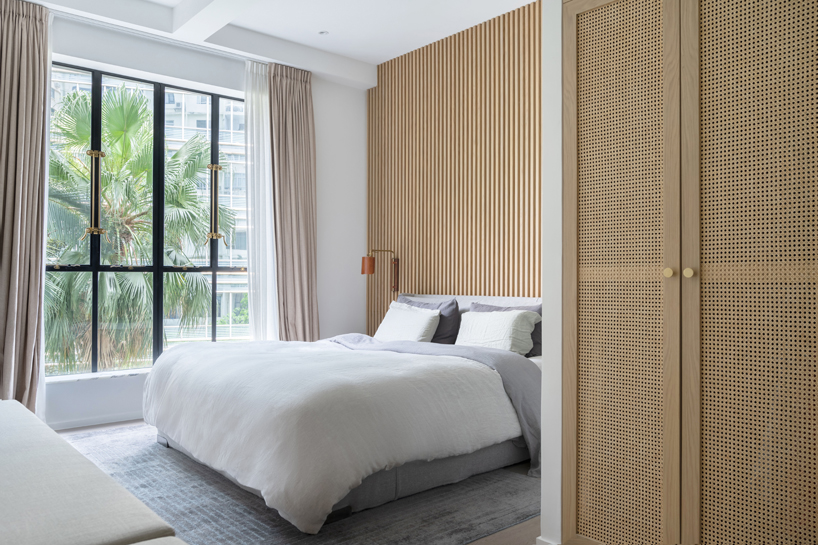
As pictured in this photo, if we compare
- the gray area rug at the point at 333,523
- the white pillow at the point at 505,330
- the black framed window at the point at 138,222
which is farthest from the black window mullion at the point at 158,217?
the white pillow at the point at 505,330

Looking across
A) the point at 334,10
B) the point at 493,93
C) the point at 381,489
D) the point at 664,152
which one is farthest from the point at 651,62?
the point at 334,10

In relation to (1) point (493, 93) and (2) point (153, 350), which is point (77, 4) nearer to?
(2) point (153, 350)

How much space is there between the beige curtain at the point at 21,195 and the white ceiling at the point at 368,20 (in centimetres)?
106

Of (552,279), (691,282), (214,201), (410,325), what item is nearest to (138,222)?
(214,201)

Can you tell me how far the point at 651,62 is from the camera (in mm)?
2086

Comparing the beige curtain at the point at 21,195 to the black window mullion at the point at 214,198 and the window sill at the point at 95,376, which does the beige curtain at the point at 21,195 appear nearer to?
the window sill at the point at 95,376

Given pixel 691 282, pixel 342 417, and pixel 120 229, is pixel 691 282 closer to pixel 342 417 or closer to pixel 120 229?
pixel 342 417

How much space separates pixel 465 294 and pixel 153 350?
2.69 m

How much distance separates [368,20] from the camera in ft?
16.2

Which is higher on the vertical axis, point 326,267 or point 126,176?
point 126,176

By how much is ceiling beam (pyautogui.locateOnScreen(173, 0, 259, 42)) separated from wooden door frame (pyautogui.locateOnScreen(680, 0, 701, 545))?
2992mm

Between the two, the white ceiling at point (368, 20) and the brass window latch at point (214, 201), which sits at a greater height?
the white ceiling at point (368, 20)

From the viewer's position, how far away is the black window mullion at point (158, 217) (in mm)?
5121

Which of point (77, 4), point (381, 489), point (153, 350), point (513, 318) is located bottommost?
point (381, 489)
